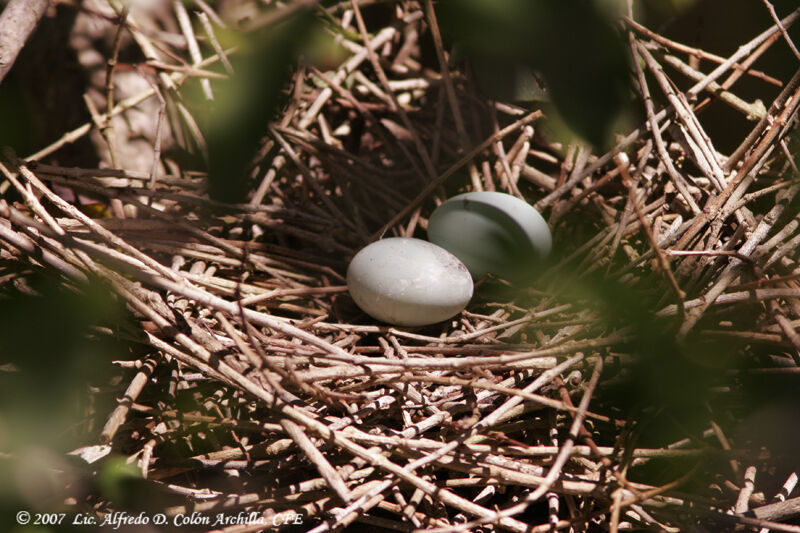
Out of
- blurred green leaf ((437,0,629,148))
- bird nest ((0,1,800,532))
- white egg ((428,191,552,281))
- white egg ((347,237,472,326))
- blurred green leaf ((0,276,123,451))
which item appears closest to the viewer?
blurred green leaf ((437,0,629,148))

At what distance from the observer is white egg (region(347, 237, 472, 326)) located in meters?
1.28

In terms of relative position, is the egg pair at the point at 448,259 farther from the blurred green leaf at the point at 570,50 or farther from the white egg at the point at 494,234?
the blurred green leaf at the point at 570,50

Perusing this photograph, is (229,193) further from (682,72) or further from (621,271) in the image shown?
(682,72)

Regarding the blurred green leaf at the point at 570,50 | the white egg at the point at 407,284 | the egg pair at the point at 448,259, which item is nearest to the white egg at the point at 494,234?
the egg pair at the point at 448,259

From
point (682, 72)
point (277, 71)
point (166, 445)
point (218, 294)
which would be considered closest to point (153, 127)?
point (218, 294)

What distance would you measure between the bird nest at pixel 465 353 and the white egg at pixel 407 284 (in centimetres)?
6

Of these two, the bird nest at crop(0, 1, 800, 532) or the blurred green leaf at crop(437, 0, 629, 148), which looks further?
the bird nest at crop(0, 1, 800, 532)

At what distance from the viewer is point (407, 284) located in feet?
4.19

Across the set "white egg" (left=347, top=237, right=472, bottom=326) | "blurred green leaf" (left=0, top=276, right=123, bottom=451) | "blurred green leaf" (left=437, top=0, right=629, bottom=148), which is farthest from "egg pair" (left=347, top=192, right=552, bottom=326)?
"blurred green leaf" (left=437, top=0, right=629, bottom=148)

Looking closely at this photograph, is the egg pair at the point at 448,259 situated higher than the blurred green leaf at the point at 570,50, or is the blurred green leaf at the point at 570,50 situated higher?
the blurred green leaf at the point at 570,50

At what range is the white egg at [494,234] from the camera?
1387 mm

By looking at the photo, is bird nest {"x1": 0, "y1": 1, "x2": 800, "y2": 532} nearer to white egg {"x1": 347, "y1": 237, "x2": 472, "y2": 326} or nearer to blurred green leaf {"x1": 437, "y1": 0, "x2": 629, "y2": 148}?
white egg {"x1": 347, "y1": 237, "x2": 472, "y2": 326}

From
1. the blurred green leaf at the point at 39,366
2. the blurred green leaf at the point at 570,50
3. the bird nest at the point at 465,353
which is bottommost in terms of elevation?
the bird nest at the point at 465,353

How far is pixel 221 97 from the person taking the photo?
0.40 m
